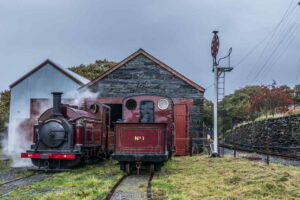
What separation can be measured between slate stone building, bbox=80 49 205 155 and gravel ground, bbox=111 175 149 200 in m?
9.83

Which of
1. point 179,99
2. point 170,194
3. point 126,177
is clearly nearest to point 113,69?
point 179,99

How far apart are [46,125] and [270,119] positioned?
44.3 feet

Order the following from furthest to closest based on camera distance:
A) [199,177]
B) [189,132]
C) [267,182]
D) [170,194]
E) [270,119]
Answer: [270,119] < [189,132] < [199,177] < [267,182] < [170,194]

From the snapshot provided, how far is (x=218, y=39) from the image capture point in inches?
672

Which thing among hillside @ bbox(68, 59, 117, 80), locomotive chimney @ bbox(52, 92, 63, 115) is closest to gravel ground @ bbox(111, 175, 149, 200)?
locomotive chimney @ bbox(52, 92, 63, 115)

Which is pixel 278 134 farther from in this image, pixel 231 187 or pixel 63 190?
pixel 63 190

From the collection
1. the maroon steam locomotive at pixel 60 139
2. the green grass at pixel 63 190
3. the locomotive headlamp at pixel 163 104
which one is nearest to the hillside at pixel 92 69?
the maroon steam locomotive at pixel 60 139

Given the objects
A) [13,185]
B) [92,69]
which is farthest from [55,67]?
[92,69]

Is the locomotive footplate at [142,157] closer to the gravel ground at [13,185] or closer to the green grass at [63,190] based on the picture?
the green grass at [63,190]

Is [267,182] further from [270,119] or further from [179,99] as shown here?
[270,119]

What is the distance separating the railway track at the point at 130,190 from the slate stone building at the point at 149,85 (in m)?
9.83

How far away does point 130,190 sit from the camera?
25.7 feet

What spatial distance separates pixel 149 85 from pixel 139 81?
0.60 meters

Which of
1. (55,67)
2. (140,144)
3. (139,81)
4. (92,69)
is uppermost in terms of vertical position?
(92,69)
